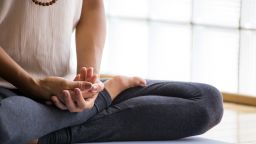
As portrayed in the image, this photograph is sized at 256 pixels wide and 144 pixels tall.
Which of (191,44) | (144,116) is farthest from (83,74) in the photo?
(191,44)

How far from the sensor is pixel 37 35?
1827 mm

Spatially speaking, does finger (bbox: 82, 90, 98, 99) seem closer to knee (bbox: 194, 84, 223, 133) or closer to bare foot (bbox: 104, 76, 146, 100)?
bare foot (bbox: 104, 76, 146, 100)

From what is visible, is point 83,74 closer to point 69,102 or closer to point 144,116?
point 69,102

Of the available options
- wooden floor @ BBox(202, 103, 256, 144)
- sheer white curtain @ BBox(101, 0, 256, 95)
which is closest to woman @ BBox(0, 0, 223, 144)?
wooden floor @ BBox(202, 103, 256, 144)

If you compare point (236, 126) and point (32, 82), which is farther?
point (236, 126)

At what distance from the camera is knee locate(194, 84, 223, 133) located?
1.98 meters

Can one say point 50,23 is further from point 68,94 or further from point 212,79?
point 212,79

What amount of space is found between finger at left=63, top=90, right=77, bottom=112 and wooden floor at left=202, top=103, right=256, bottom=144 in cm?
93

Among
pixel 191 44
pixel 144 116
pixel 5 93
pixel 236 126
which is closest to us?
pixel 5 93

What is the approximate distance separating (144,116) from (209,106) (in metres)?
0.21

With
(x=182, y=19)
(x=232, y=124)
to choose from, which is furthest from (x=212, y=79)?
(x=232, y=124)

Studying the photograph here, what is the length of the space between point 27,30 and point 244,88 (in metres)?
2.19

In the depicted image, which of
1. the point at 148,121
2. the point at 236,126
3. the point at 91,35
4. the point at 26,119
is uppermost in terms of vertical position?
the point at 91,35

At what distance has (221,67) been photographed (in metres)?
3.84
